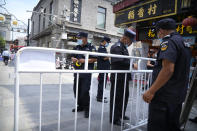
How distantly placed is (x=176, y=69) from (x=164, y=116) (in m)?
0.53

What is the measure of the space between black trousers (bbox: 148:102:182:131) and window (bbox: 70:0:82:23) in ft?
46.4

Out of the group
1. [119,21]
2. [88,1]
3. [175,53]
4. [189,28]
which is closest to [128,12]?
[119,21]

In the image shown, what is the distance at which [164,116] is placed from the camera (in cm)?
150

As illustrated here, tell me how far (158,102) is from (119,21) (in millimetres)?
4539

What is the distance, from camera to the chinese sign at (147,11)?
3765mm

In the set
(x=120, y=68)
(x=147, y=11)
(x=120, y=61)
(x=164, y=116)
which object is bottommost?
(x=164, y=116)

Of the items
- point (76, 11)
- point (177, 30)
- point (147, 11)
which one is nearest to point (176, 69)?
point (147, 11)

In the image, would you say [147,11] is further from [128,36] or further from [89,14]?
[89,14]

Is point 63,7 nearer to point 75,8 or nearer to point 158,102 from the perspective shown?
point 75,8

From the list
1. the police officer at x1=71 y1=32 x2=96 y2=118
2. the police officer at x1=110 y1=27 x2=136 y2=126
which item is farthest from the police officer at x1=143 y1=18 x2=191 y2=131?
the police officer at x1=71 y1=32 x2=96 y2=118

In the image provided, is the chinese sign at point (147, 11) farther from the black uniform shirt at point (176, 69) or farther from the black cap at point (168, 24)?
the black uniform shirt at point (176, 69)

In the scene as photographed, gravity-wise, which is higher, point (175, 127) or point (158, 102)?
point (158, 102)

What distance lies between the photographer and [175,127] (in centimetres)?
158

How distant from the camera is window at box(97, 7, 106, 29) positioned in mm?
16397
